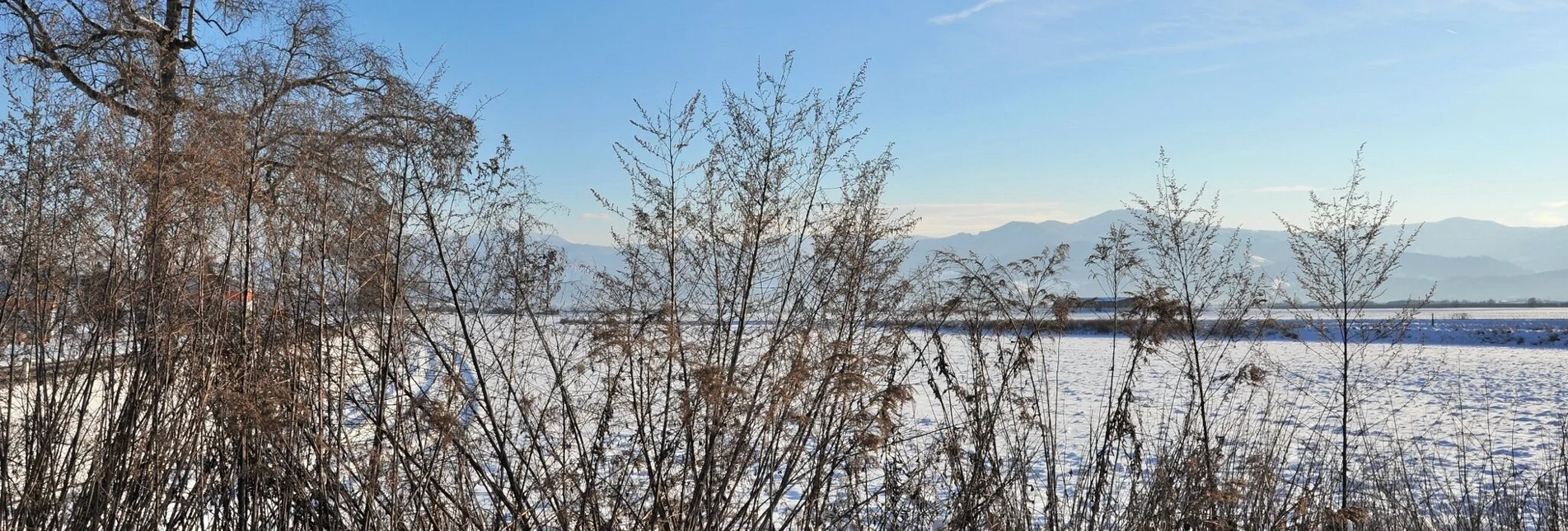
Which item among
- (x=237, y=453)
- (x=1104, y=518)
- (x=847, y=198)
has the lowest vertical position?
(x=1104, y=518)

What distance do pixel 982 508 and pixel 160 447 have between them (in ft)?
10.2

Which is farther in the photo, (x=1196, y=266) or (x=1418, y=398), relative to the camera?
(x=1418, y=398)

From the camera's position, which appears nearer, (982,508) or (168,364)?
(168,364)

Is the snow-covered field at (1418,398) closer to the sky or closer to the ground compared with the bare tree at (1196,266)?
closer to the ground

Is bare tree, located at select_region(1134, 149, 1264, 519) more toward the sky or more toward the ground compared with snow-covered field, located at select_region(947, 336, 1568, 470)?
more toward the sky

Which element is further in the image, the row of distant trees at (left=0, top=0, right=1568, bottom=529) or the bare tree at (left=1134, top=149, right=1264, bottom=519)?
the bare tree at (left=1134, top=149, right=1264, bottom=519)

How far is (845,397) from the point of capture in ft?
11.1

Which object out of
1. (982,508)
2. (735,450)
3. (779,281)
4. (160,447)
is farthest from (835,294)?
(160,447)

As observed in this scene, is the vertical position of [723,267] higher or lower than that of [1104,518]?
higher

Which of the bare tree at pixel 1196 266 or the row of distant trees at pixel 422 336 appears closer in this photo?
the row of distant trees at pixel 422 336

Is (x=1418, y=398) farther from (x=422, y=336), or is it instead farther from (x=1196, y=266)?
(x=422, y=336)

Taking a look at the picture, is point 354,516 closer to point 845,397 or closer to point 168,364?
point 168,364

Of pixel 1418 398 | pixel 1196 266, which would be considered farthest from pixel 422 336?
pixel 1418 398

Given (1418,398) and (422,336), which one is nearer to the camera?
(422,336)
